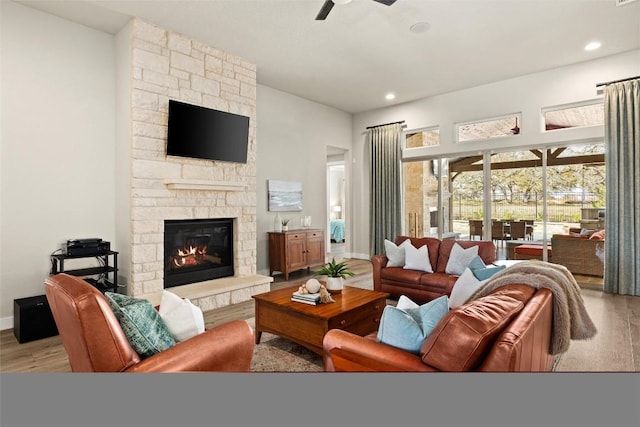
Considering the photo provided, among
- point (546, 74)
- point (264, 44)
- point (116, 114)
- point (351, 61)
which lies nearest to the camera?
point (116, 114)

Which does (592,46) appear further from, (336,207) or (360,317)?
(336,207)

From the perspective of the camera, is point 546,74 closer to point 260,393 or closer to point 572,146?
point 572,146

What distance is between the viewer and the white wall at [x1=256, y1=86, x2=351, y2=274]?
5.55 metres

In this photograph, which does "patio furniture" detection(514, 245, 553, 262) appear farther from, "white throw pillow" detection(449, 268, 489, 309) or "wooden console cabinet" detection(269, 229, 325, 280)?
"white throw pillow" detection(449, 268, 489, 309)

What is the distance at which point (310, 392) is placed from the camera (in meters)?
1.50

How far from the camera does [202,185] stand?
4.03m

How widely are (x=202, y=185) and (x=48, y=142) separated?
59.6 inches

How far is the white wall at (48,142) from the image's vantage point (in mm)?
3230

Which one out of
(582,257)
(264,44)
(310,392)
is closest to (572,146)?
(582,257)

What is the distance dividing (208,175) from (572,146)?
16.7 ft

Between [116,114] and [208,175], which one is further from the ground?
[116,114]

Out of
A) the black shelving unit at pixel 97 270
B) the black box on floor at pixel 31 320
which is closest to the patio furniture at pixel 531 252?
the black shelving unit at pixel 97 270

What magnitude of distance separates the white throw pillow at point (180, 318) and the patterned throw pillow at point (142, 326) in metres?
0.06

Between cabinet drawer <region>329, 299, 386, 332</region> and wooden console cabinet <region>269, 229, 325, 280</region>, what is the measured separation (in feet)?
8.49
